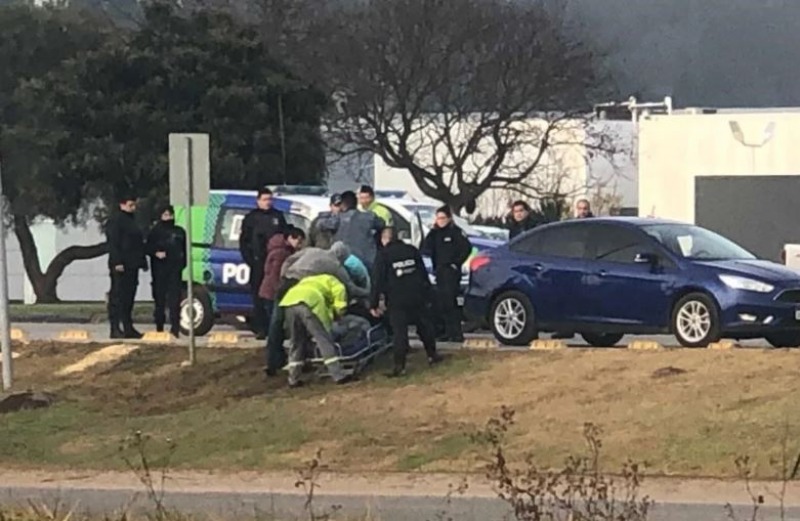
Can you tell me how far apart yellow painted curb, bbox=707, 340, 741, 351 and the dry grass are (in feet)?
1.50

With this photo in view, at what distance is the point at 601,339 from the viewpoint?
2122 centimetres

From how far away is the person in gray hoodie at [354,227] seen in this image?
19.6m

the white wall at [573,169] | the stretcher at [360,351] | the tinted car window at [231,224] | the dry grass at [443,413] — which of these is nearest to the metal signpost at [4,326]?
the dry grass at [443,413]

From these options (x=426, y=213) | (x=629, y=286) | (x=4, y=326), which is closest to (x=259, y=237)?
(x=4, y=326)

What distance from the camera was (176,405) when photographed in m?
18.5

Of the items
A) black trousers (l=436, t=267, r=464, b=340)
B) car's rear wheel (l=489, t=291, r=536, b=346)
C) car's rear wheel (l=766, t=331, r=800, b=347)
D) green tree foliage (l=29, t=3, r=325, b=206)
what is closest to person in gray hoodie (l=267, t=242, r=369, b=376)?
black trousers (l=436, t=267, r=464, b=340)

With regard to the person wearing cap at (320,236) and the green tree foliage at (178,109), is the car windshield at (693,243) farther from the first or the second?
the green tree foliage at (178,109)

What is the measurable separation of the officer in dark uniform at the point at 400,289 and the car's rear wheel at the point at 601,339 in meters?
3.11

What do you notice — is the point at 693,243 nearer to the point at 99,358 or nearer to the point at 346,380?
the point at 346,380

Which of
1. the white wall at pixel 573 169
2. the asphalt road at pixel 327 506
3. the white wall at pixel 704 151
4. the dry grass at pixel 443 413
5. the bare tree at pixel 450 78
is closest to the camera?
the asphalt road at pixel 327 506

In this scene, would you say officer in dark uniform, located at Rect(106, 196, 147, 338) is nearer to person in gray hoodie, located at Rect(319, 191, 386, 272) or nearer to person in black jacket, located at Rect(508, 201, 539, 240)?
person in gray hoodie, located at Rect(319, 191, 386, 272)

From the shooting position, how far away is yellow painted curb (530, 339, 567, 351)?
19.1m

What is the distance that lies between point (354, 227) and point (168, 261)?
3.17 m

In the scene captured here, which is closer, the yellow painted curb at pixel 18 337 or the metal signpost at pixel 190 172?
the metal signpost at pixel 190 172
